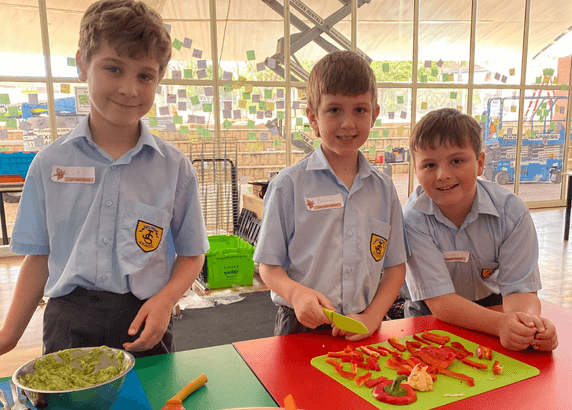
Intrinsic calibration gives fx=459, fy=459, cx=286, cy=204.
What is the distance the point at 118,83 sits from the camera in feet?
3.54

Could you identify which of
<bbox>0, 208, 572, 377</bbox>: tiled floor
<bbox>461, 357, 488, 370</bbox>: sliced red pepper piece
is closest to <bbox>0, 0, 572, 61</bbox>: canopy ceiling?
<bbox>0, 208, 572, 377</bbox>: tiled floor

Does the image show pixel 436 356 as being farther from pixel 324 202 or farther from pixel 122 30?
pixel 122 30

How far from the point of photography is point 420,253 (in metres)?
1.42

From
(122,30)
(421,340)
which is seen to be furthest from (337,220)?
(122,30)

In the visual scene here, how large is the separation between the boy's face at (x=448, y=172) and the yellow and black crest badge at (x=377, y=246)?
0.24 metres

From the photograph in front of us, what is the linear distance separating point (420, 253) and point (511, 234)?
293mm

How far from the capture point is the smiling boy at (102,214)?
108cm

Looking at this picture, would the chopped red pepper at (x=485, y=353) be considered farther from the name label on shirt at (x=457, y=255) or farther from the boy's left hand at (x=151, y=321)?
the boy's left hand at (x=151, y=321)

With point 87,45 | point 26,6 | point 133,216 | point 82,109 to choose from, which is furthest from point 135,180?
point 26,6

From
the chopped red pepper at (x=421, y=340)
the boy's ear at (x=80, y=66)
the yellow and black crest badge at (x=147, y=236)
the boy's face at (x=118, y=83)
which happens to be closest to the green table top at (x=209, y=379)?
the yellow and black crest badge at (x=147, y=236)

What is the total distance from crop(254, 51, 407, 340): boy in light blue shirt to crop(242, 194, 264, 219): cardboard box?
130 inches

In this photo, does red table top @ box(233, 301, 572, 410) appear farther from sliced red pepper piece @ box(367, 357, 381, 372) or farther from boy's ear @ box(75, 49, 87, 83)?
boy's ear @ box(75, 49, 87, 83)

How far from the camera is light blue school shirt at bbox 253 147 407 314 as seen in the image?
1.35 metres

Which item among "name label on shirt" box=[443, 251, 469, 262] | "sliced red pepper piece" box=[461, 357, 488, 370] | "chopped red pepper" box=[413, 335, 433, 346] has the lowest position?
"chopped red pepper" box=[413, 335, 433, 346]
